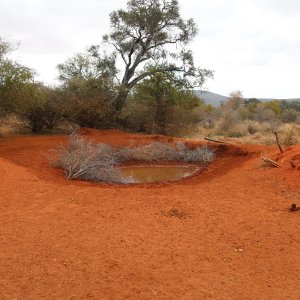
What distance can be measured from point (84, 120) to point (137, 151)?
5.62 metres

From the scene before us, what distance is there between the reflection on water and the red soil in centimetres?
322

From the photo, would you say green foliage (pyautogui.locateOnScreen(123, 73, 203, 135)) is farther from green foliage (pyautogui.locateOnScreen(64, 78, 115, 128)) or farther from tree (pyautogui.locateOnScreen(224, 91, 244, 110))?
tree (pyautogui.locateOnScreen(224, 91, 244, 110))

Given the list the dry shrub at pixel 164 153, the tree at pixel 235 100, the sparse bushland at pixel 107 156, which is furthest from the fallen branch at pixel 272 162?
the tree at pixel 235 100

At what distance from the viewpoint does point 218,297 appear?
14.3ft

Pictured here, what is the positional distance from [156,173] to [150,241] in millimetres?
8076

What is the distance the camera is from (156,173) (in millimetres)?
13961

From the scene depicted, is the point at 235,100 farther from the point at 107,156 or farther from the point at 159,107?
the point at 107,156

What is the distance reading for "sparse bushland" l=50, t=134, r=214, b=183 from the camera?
1151 cm

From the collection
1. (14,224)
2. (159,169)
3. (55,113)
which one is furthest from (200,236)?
(55,113)

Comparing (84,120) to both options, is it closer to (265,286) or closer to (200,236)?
(200,236)

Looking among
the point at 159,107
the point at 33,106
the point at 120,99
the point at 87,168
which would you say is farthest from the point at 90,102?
the point at 87,168

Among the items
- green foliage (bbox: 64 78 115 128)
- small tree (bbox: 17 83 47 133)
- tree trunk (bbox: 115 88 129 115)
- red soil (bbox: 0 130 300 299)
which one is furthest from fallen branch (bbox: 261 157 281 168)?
tree trunk (bbox: 115 88 129 115)

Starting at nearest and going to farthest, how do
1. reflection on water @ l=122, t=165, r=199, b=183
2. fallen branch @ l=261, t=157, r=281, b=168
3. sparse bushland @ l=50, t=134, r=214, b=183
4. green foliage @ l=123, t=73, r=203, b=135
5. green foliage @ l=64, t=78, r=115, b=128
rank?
fallen branch @ l=261, t=157, r=281, b=168 → sparse bushland @ l=50, t=134, r=214, b=183 → reflection on water @ l=122, t=165, r=199, b=183 → green foliage @ l=64, t=78, r=115, b=128 → green foliage @ l=123, t=73, r=203, b=135

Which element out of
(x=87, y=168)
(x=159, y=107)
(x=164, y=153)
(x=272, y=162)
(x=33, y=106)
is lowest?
(x=87, y=168)
